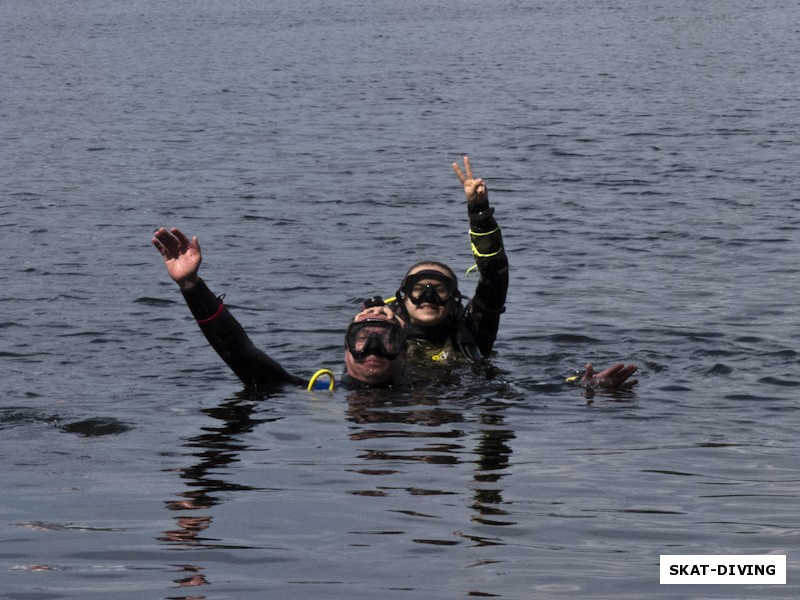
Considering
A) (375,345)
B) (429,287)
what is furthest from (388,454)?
(429,287)

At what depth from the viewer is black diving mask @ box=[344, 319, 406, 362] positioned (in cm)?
998

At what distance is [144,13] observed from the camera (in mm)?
68500

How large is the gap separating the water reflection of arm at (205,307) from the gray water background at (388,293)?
0.45 metres

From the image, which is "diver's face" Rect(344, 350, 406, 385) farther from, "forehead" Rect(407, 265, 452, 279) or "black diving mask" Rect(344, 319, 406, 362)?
"forehead" Rect(407, 265, 452, 279)

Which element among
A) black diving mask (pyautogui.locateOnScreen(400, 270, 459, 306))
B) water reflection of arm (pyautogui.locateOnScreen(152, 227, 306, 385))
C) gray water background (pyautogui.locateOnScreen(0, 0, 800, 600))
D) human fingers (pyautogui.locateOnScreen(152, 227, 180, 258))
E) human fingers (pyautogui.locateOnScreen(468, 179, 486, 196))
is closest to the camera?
gray water background (pyautogui.locateOnScreen(0, 0, 800, 600))

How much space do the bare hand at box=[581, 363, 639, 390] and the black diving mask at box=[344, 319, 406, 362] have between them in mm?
1450

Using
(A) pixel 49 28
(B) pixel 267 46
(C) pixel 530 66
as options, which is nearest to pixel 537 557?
(C) pixel 530 66

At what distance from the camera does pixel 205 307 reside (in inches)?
366

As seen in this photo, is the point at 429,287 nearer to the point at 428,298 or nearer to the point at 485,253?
the point at 428,298

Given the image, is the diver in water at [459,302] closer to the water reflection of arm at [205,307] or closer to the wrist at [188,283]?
the water reflection of arm at [205,307]

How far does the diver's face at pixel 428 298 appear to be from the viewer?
36.5 feet

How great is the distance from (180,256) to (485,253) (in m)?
2.70

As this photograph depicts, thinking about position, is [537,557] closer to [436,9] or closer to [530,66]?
[530,66]

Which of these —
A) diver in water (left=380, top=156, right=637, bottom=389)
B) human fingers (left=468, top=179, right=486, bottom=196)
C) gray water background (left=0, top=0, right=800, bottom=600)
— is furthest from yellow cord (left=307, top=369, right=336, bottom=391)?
human fingers (left=468, top=179, right=486, bottom=196)
